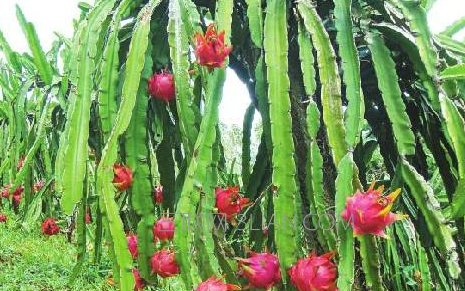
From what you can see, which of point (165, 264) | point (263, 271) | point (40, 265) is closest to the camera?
point (263, 271)

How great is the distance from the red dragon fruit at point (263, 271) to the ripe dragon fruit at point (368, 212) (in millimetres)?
199

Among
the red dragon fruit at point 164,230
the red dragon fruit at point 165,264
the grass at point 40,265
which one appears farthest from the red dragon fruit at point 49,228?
the red dragon fruit at point 165,264

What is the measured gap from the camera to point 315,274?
0.90 meters

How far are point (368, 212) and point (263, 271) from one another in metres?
0.26

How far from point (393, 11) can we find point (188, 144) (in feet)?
2.01

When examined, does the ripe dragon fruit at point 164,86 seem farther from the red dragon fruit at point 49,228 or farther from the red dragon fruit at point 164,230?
the red dragon fruit at point 49,228

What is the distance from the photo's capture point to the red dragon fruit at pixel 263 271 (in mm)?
1001

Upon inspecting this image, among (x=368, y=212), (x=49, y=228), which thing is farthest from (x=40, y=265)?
(x=368, y=212)

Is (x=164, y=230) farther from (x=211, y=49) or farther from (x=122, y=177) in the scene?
(x=211, y=49)

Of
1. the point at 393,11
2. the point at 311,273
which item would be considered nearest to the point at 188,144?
the point at 311,273

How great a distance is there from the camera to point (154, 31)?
1.42 m

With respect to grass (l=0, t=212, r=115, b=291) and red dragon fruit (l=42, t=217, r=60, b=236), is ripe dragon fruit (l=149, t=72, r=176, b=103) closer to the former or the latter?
red dragon fruit (l=42, t=217, r=60, b=236)

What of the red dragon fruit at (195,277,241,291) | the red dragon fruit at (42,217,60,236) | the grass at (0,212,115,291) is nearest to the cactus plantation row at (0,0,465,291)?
the red dragon fruit at (195,277,241,291)

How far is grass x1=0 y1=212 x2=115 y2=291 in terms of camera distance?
4055 millimetres
